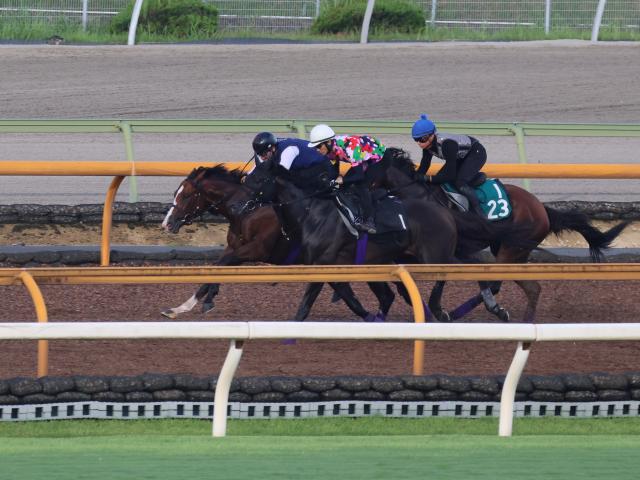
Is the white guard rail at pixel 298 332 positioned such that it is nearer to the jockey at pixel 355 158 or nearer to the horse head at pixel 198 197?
the jockey at pixel 355 158

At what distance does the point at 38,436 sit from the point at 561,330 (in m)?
2.06

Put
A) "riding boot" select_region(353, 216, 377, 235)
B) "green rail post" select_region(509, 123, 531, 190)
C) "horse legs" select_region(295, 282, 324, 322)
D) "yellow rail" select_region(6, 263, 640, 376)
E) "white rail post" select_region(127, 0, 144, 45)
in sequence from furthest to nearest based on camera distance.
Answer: "white rail post" select_region(127, 0, 144, 45), "green rail post" select_region(509, 123, 531, 190), "riding boot" select_region(353, 216, 377, 235), "horse legs" select_region(295, 282, 324, 322), "yellow rail" select_region(6, 263, 640, 376)

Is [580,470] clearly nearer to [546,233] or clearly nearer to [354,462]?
[354,462]

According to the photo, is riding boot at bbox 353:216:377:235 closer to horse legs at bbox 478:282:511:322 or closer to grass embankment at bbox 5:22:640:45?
horse legs at bbox 478:282:511:322

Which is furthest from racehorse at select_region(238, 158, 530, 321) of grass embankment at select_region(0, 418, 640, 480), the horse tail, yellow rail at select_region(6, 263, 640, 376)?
grass embankment at select_region(0, 418, 640, 480)

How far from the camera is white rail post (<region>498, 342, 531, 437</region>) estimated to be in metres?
5.21

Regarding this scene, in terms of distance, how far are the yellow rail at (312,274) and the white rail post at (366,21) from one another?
14.8m

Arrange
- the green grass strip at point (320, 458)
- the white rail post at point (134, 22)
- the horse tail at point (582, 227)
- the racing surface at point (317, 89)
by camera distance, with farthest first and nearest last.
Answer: the white rail post at point (134, 22) < the racing surface at point (317, 89) < the horse tail at point (582, 227) < the green grass strip at point (320, 458)

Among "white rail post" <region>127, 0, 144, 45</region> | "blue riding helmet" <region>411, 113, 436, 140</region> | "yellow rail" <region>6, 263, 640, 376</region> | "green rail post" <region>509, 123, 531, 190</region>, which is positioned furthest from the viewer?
"white rail post" <region>127, 0, 144, 45</region>

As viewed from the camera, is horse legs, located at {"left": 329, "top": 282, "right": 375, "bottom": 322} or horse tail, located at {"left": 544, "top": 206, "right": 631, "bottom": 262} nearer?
horse legs, located at {"left": 329, "top": 282, "right": 375, "bottom": 322}

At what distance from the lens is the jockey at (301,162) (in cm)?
874

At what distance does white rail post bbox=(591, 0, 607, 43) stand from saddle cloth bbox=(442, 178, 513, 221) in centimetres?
1369

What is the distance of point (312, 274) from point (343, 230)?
197 cm

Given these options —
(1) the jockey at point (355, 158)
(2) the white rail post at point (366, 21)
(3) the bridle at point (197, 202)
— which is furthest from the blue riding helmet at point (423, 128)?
(2) the white rail post at point (366, 21)
